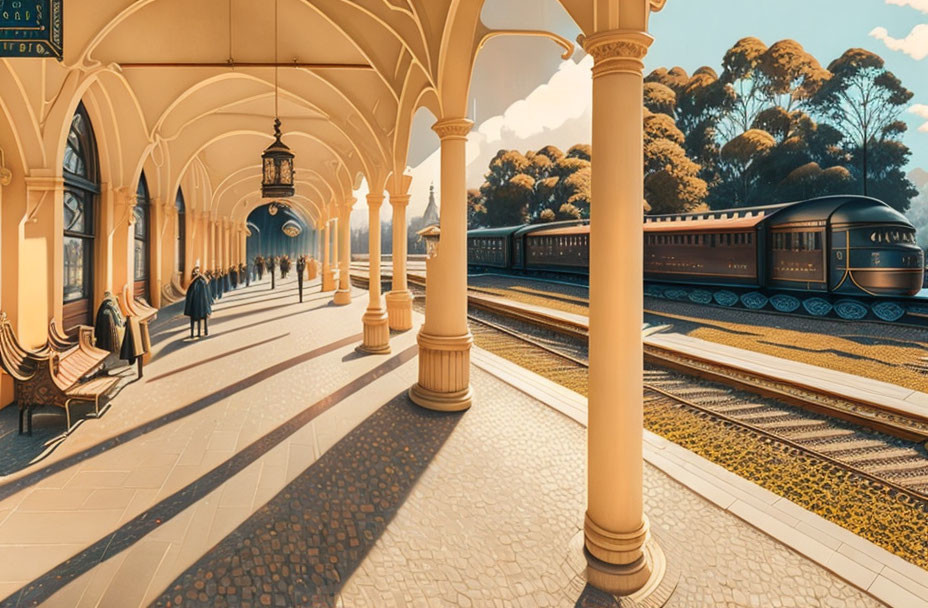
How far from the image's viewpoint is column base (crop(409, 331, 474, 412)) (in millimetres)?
7082

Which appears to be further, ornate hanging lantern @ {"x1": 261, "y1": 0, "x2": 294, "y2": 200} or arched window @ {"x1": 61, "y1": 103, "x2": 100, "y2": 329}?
arched window @ {"x1": 61, "y1": 103, "x2": 100, "y2": 329}

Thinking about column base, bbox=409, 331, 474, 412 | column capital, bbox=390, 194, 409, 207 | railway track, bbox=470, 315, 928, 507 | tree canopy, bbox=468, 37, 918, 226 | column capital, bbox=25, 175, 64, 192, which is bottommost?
railway track, bbox=470, 315, 928, 507

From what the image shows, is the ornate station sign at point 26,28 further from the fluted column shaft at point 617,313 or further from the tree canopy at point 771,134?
the tree canopy at point 771,134

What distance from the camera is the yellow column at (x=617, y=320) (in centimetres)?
340

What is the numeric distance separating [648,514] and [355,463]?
3.12m

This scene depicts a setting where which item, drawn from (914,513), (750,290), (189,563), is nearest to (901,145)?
(750,290)

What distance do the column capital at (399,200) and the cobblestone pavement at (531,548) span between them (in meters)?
7.12

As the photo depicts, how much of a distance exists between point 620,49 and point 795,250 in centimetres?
1660

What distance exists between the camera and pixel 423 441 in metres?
5.93

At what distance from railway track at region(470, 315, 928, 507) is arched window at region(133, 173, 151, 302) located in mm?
12135

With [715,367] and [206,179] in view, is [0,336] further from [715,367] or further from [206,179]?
[206,179]

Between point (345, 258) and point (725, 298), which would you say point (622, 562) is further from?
point (725, 298)

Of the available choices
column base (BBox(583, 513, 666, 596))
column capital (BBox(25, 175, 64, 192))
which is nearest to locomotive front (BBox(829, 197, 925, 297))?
column base (BBox(583, 513, 666, 596))

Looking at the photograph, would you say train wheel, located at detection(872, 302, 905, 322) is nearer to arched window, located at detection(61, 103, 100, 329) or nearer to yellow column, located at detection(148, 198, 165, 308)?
arched window, located at detection(61, 103, 100, 329)
